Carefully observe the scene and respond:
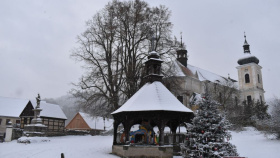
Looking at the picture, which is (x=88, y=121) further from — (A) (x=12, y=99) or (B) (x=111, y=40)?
(B) (x=111, y=40)

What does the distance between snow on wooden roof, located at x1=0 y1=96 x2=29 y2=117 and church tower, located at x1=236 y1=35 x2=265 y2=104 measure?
1841 inches

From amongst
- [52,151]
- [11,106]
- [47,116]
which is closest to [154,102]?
[52,151]

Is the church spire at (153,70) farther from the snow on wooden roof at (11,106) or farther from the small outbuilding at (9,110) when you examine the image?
the snow on wooden roof at (11,106)

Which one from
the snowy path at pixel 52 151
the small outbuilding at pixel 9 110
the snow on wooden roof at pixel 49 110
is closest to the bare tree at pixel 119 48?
the snowy path at pixel 52 151

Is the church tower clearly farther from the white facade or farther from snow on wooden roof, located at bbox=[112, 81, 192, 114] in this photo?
snow on wooden roof, located at bbox=[112, 81, 192, 114]

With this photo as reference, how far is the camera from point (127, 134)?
15.4m

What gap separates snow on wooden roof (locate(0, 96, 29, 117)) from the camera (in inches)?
1912

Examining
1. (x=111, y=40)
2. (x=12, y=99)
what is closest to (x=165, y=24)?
(x=111, y=40)

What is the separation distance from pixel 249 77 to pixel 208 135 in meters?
50.3

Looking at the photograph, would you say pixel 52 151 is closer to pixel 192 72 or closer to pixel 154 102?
pixel 154 102

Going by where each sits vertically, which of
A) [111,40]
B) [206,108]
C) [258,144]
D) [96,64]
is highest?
[111,40]

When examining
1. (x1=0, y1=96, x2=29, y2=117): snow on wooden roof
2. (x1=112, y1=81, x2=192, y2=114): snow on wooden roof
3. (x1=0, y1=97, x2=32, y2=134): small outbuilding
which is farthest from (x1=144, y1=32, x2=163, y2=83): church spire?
(x1=0, y1=96, x2=29, y2=117): snow on wooden roof

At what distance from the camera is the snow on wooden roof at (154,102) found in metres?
14.4

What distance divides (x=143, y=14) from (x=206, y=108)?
15672 mm
